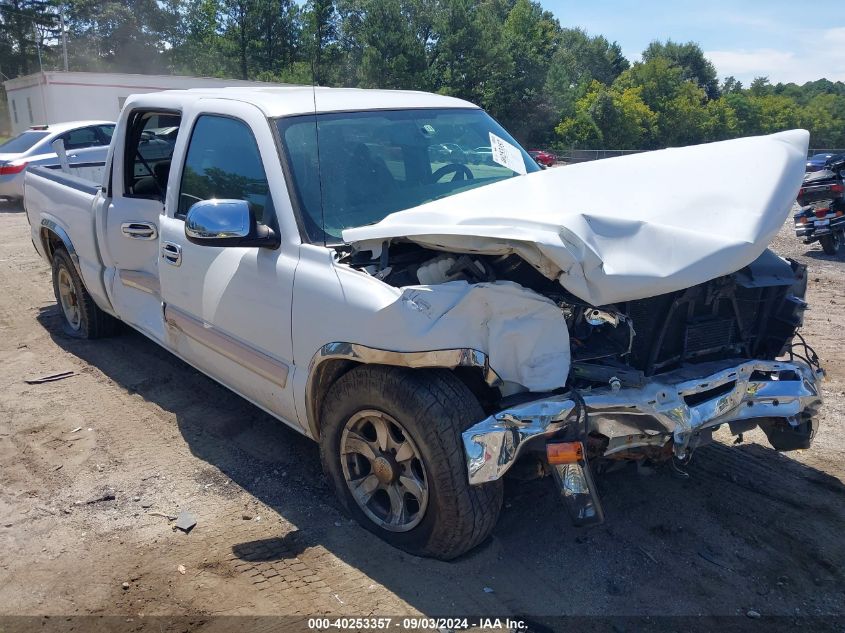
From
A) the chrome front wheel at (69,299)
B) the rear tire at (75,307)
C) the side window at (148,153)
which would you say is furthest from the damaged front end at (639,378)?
the chrome front wheel at (69,299)

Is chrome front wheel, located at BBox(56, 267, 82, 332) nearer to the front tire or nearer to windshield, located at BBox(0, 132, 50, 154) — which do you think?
the front tire

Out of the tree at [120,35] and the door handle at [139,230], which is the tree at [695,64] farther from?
the door handle at [139,230]

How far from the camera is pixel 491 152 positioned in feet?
14.9

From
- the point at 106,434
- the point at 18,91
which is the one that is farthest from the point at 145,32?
the point at 106,434

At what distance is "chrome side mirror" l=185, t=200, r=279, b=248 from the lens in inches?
132

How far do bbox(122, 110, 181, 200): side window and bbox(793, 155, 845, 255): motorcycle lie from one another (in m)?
8.99

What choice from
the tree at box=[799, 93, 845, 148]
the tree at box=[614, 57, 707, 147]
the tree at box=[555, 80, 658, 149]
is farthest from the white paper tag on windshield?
the tree at box=[799, 93, 845, 148]

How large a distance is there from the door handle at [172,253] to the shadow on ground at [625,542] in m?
1.11

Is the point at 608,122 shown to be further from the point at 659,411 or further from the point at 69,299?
the point at 659,411

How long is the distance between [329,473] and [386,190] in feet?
4.91

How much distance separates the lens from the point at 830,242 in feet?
34.2

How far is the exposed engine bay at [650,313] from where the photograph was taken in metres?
3.11

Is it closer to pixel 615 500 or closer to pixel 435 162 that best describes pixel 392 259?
pixel 435 162

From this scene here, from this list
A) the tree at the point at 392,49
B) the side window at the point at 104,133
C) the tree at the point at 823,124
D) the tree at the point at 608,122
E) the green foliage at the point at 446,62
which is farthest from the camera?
the tree at the point at 823,124
